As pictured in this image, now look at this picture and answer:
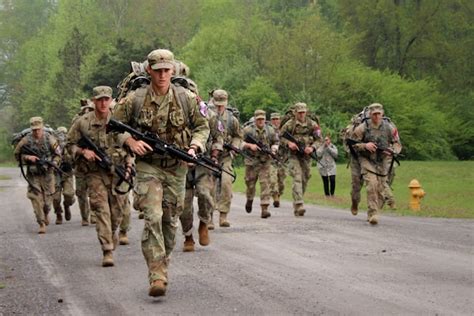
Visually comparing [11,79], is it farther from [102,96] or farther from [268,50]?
[102,96]

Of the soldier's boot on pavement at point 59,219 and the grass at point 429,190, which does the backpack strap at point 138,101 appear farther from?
the grass at point 429,190

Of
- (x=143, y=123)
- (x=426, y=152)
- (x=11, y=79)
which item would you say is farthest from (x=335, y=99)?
(x=11, y=79)

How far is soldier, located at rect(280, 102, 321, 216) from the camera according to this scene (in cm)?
1677

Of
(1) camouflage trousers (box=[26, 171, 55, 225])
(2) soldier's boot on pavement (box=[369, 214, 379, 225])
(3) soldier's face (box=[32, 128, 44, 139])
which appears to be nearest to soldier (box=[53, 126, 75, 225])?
(1) camouflage trousers (box=[26, 171, 55, 225])

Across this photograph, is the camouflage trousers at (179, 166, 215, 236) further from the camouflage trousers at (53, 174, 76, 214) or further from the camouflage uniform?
the camouflage trousers at (53, 174, 76, 214)

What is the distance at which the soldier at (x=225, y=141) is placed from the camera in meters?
14.1

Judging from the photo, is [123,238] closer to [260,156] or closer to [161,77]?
[260,156]

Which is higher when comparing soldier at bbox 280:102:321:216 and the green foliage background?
the green foliage background

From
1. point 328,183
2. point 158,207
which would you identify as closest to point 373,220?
point 158,207

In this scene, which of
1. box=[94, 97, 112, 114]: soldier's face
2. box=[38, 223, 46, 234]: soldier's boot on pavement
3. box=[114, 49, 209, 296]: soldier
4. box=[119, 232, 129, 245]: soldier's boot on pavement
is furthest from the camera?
box=[38, 223, 46, 234]: soldier's boot on pavement

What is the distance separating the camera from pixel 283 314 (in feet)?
23.6

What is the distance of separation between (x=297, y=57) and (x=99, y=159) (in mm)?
36770

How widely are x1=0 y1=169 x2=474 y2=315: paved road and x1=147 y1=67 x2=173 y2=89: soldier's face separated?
201 centimetres

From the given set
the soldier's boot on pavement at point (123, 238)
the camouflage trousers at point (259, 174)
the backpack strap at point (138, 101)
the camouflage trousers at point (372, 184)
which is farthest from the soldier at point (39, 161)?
the backpack strap at point (138, 101)
